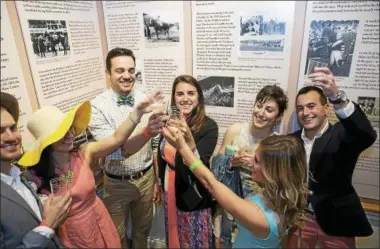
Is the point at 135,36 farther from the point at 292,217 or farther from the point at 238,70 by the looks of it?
the point at 292,217

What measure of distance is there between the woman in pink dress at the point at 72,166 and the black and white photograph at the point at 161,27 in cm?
103

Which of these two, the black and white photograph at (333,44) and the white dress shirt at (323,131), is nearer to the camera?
the white dress shirt at (323,131)

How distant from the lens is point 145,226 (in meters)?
2.10

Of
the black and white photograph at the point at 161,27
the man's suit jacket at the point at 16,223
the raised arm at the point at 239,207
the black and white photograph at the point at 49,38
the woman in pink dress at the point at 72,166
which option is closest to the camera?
the man's suit jacket at the point at 16,223

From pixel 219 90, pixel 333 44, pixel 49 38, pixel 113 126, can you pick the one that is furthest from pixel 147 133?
pixel 333 44

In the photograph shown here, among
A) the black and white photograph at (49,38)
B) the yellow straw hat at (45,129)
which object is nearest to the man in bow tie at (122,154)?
the black and white photograph at (49,38)

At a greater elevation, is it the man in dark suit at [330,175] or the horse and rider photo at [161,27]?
the horse and rider photo at [161,27]

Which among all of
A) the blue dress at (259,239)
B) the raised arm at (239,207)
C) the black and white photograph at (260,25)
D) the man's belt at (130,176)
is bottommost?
the man's belt at (130,176)

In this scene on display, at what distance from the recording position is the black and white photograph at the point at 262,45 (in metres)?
1.89

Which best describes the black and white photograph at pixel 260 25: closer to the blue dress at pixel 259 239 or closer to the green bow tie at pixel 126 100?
the green bow tie at pixel 126 100

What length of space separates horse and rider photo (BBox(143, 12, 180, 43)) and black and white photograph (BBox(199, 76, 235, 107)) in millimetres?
482

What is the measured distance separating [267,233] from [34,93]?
1712mm

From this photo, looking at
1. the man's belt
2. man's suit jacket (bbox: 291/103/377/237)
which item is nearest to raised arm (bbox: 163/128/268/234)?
man's suit jacket (bbox: 291/103/377/237)

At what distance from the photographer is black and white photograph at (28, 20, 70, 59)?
164 centimetres
